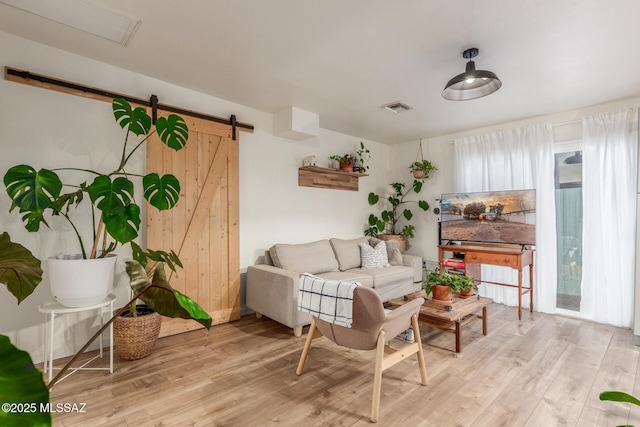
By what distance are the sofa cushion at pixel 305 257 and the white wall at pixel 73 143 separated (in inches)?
13.9

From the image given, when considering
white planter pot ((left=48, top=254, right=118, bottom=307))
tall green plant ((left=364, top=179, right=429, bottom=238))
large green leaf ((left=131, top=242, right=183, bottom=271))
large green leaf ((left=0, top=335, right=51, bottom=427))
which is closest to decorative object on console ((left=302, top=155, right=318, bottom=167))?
tall green plant ((left=364, top=179, right=429, bottom=238))

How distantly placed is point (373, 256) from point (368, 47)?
9.10 ft

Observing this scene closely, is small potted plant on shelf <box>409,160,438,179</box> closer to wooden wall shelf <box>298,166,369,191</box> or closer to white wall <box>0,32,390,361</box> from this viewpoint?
wooden wall shelf <box>298,166,369,191</box>

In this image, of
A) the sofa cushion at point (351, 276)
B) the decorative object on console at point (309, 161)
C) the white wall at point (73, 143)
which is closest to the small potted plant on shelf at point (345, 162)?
Answer: the decorative object on console at point (309, 161)

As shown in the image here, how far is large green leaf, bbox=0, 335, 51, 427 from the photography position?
570 mm

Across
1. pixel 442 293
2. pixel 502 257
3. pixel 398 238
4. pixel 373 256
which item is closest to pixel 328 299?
pixel 442 293

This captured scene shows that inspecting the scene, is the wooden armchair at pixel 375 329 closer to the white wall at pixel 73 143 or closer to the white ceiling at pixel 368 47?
the white ceiling at pixel 368 47

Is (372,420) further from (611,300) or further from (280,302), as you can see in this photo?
(611,300)

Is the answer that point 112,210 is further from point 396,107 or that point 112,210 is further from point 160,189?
point 396,107

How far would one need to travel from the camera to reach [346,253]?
443cm

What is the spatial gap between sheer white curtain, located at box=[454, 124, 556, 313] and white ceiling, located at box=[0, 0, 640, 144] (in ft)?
2.19

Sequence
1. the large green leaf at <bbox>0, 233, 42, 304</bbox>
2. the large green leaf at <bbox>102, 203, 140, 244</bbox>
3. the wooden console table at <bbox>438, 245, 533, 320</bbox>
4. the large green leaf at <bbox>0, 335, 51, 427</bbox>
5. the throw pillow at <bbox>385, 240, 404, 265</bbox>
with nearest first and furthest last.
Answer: the large green leaf at <bbox>0, 335, 51, 427</bbox>, the large green leaf at <bbox>0, 233, 42, 304</bbox>, the large green leaf at <bbox>102, 203, 140, 244</bbox>, the wooden console table at <bbox>438, 245, 533, 320</bbox>, the throw pillow at <bbox>385, 240, 404, 265</bbox>

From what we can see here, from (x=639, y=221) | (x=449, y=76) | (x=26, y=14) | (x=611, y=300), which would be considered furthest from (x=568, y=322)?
(x=26, y=14)

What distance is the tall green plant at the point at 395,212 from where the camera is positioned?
532 cm
